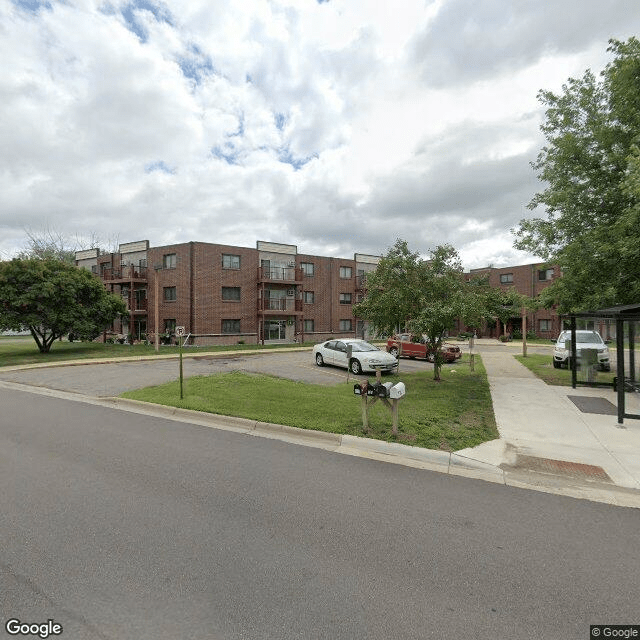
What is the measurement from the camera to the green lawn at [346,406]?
7.13 metres

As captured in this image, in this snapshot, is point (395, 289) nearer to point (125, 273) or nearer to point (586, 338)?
point (586, 338)

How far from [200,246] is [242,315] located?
21.7ft

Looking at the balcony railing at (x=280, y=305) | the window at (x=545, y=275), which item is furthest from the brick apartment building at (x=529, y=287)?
the balcony railing at (x=280, y=305)

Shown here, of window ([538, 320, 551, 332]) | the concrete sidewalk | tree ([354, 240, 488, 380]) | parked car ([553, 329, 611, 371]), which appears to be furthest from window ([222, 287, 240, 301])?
window ([538, 320, 551, 332])

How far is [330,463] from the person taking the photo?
5812 mm

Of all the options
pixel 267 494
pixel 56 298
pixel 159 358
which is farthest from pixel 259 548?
pixel 56 298

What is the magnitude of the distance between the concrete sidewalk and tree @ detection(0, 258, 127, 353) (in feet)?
81.4

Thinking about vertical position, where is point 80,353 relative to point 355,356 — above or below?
below

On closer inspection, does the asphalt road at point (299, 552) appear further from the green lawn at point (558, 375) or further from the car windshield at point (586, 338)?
the car windshield at point (586, 338)

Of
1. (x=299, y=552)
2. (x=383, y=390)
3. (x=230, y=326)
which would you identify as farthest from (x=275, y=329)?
(x=299, y=552)

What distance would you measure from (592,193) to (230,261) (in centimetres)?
2543

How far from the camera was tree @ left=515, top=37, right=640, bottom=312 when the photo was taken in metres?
11.9

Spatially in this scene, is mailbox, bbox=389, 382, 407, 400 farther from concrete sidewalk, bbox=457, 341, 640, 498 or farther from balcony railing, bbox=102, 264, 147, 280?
balcony railing, bbox=102, 264, 147, 280

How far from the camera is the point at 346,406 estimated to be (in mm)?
8992
